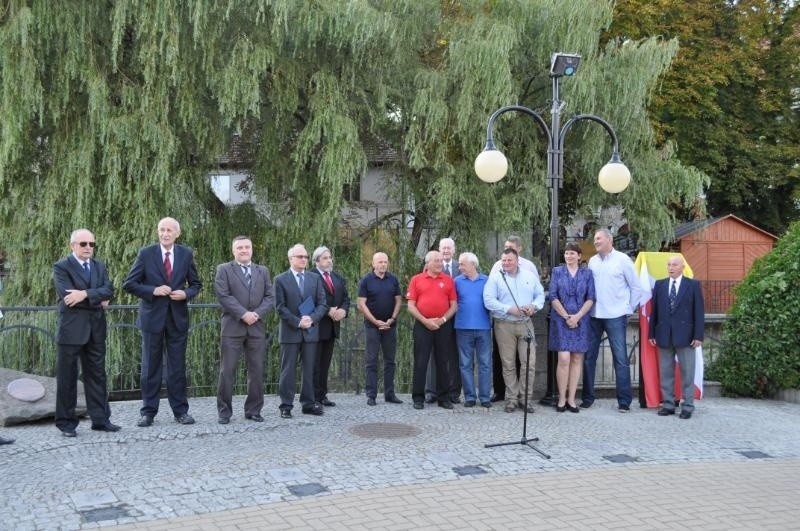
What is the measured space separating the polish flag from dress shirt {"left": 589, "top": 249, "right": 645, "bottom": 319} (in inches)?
10.8

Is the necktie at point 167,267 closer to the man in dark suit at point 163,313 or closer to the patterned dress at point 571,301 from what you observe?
the man in dark suit at point 163,313

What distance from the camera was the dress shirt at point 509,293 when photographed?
8.54m

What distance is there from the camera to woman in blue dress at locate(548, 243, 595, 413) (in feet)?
28.5

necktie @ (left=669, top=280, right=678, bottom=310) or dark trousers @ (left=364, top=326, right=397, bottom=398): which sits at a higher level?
necktie @ (left=669, top=280, right=678, bottom=310)

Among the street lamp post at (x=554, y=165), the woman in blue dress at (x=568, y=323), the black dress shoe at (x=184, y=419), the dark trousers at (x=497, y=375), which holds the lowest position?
the black dress shoe at (x=184, y=419)

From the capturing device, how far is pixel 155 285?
24.6 ft

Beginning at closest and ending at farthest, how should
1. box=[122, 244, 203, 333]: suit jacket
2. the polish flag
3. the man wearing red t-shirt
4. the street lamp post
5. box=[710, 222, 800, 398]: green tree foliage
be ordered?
box=[122, 244, 203, 333]: suit jacket → the man wearing red t-shirt → the street lamp post → the polish flag → box=[710, 222, 800, 398]: green tree foliage

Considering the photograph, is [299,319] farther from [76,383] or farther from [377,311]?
[76,383]

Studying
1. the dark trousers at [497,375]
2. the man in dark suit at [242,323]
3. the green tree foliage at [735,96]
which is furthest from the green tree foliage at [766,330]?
the green tree foliage at [735,96]

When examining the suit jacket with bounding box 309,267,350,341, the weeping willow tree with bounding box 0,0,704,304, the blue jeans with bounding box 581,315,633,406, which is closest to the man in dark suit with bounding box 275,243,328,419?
the suit jacket with bounding box 309,267,350,341

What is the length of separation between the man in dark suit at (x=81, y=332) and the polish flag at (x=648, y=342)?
6.09 m

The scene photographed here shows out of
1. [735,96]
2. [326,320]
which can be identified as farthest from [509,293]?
[735,96]

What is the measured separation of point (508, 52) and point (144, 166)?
21.5 ft

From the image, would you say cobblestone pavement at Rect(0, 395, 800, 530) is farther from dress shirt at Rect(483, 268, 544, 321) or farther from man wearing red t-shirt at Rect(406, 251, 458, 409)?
dress shirt at Rect(483, 268, 544, 321)
